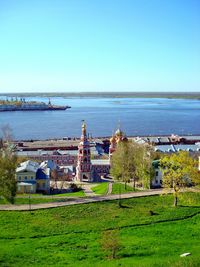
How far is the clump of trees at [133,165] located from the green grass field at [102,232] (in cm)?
270

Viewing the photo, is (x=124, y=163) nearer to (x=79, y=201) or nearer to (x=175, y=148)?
(x=79, y=201)

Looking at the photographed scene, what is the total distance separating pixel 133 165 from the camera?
91.2 ft

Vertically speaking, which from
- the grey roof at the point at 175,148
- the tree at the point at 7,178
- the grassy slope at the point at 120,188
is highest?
the tree at the point at 7,178

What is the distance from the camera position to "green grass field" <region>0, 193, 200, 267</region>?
15188mm

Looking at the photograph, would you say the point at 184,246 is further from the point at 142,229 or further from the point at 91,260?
the point at 91,260

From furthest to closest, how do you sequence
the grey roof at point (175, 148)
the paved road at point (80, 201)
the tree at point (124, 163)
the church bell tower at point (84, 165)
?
the grey roof at point (175, 148), the church bell tower at point (84, 165), the tree at point (124, 163), the paved road at point (80, 201)

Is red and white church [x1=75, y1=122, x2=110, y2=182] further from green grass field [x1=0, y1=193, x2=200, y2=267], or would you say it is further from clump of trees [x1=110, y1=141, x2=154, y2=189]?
green grass field [x1=0, y1=193, x2=200, y2=267]

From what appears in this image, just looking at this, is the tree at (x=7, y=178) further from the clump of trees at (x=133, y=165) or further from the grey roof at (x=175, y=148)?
the grey roof at (x=175, y=148)

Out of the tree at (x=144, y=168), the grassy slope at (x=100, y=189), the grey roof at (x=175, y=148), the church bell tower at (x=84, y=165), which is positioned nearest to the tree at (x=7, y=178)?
the grassy slope at (x=100, y=189)

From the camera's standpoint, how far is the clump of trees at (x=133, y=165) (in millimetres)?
26594

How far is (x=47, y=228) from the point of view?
19109mm

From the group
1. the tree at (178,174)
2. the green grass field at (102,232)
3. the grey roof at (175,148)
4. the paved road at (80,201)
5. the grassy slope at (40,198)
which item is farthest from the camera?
the grey roof at (175,148)

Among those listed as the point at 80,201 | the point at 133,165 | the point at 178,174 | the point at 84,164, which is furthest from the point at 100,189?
the point at 178,174

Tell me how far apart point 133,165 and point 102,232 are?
995cm
